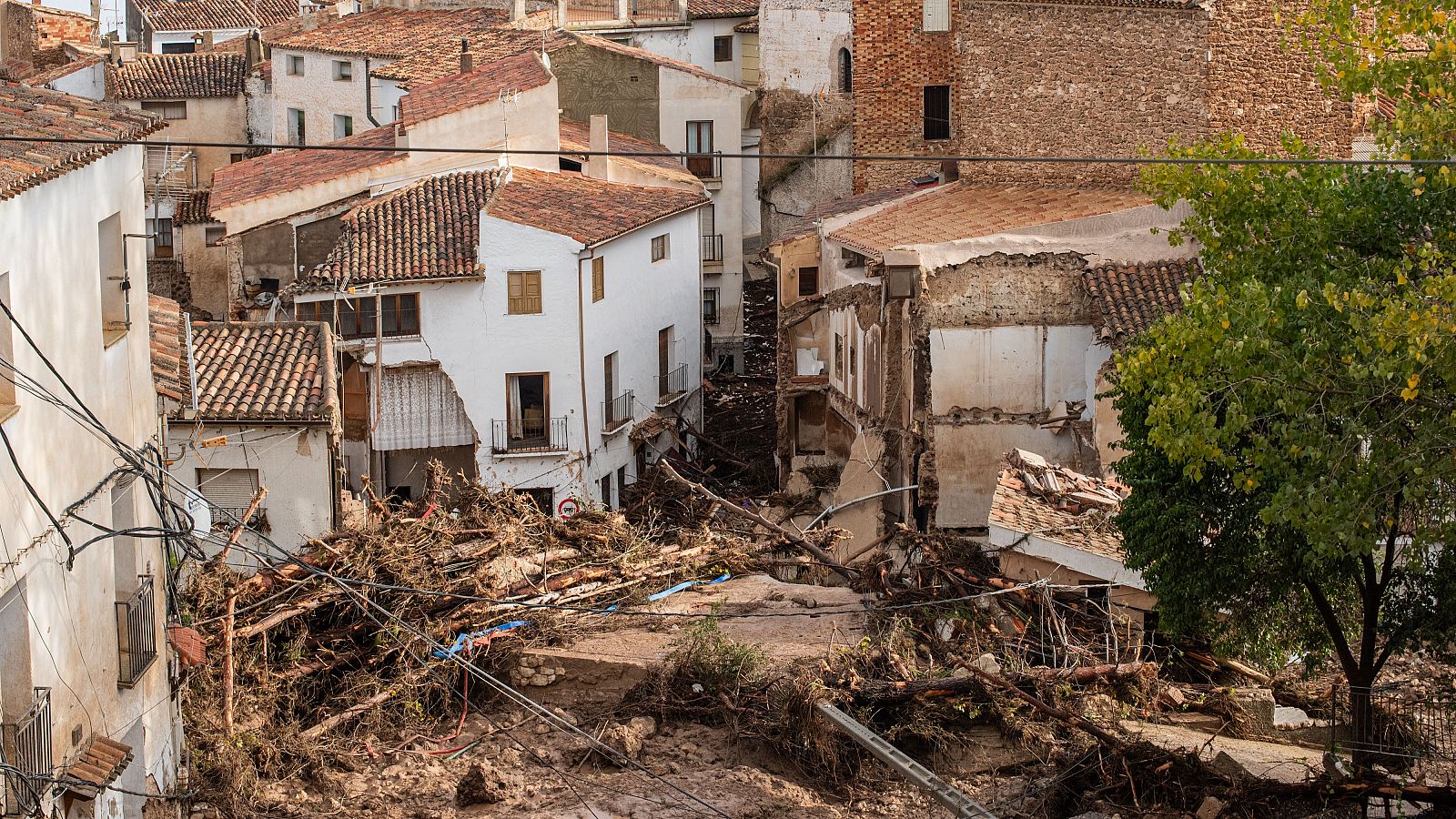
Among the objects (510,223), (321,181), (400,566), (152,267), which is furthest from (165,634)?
(152,267)

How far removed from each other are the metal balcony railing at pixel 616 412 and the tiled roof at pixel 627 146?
6.24 m

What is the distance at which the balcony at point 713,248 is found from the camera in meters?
50.7

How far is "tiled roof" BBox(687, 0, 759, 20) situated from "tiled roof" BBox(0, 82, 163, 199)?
38627mm

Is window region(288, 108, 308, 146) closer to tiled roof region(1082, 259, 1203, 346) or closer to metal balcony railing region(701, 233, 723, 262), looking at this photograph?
metal balcony railing region(701, 233, 723, 262)

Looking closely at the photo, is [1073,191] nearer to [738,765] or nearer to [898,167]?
[898,167]

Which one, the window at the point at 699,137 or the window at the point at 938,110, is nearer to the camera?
the window at the point at 938,110

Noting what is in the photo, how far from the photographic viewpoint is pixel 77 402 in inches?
615

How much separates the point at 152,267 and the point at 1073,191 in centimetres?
2845

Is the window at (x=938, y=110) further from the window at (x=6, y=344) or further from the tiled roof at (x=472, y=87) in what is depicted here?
the window at (x=6, y=344)

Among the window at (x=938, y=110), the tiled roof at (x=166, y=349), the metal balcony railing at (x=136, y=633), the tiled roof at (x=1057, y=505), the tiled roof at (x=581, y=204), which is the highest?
the window at (x=938, y=110)

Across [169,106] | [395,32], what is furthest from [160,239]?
[395,32]

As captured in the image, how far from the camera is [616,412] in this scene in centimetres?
3806

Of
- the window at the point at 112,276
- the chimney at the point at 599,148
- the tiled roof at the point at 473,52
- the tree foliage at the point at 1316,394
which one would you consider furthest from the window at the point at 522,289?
the tree foliage at the point at 1316,394

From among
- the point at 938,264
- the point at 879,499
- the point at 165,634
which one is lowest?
the point at 879,499
